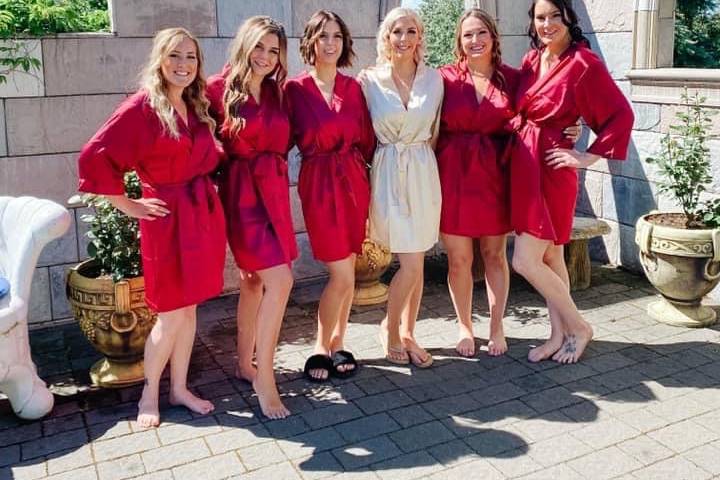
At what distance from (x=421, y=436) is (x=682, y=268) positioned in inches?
81.2

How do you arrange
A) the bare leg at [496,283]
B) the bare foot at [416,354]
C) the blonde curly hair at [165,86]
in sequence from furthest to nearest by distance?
1. the bare leg at [496,283]
2. the bare foot at [416,354]
3. the blonde curly hair at [165,86]

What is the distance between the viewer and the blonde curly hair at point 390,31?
354 cm

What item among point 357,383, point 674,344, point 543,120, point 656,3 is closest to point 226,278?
point 357,383

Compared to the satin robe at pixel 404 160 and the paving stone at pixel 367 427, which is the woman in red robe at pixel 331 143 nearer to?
the satin robe at pixel 404 160

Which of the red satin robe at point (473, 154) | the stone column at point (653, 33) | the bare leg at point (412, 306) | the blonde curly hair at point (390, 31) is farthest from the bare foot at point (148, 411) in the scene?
the stone column at point (653, 33)

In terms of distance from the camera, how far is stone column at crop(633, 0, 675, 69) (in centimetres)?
502

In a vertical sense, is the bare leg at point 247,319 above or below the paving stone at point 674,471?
above

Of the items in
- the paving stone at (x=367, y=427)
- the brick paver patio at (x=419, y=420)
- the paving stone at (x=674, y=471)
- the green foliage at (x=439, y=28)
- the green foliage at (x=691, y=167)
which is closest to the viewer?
the paving stone at (x=674, y=471)

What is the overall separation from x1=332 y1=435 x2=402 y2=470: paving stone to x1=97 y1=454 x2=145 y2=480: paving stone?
758 mm

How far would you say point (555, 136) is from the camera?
3.67 metres

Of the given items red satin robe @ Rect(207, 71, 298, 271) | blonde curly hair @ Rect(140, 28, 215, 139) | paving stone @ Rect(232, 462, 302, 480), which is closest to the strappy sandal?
red satin robe @ Rect(207, 71, 298, 271)

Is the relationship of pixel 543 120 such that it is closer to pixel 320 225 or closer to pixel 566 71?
pixel 566 71

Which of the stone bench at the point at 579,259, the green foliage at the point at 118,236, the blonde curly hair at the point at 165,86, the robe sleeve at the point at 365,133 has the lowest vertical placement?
the stone bench at the point at 579,259

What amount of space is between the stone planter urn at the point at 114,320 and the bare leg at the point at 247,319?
43 centimetres
